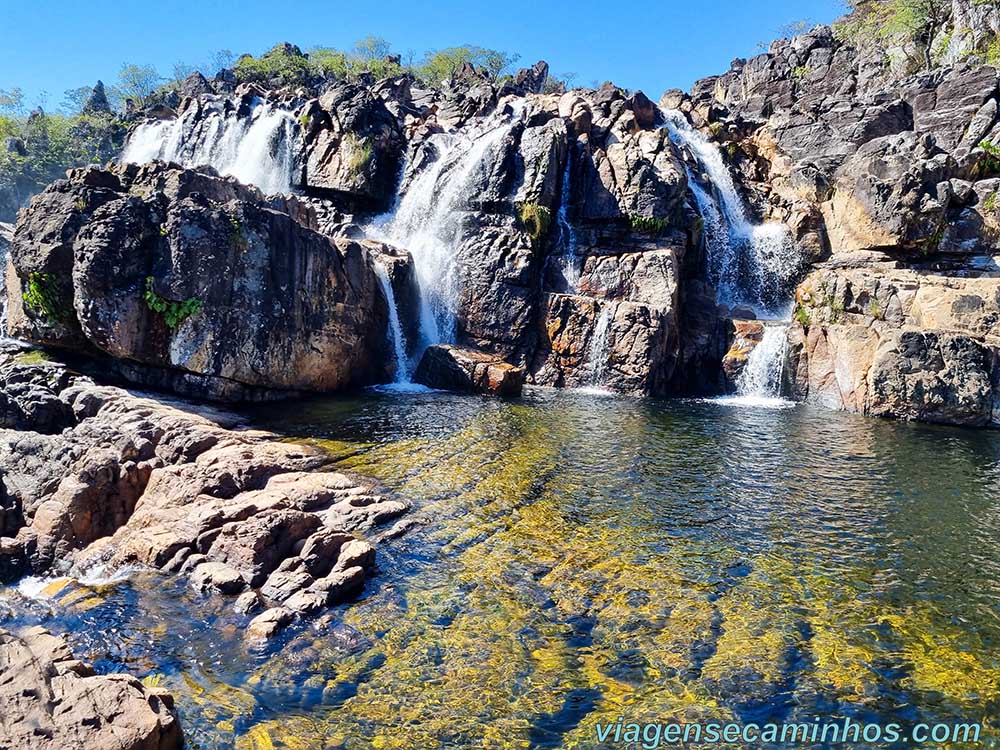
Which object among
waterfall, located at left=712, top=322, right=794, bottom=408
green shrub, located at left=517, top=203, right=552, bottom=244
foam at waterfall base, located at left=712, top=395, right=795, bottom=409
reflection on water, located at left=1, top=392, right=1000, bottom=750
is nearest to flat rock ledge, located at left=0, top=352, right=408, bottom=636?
reflection on water, located at left=1, top=392, right=1000, bottom=750

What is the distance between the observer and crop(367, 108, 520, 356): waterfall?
2694 centimetres

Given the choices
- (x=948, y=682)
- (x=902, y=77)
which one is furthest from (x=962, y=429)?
(x=902, y=77)

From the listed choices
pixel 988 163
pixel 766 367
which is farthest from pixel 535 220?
pixel 988 163

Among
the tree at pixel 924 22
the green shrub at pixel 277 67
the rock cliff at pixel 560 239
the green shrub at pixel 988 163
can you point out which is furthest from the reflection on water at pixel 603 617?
the green shrub at pixel 277 67

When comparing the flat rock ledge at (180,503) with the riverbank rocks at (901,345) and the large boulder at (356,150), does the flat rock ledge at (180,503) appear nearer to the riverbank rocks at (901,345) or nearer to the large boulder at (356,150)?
the riverbank rocks at (901,345)

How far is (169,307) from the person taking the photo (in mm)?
18094

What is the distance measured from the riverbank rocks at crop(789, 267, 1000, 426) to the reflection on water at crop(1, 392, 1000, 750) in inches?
257

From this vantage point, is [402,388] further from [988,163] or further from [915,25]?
[915,25]

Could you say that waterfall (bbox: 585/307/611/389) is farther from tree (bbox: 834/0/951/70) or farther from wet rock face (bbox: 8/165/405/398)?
tree (bbox: 834/0/951/70)

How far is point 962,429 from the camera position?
19797mm

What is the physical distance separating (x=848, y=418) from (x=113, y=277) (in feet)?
74.6

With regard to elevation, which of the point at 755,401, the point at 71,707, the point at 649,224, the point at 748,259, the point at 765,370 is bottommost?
the point at 71,707

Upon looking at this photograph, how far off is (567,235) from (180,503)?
21.8 meters

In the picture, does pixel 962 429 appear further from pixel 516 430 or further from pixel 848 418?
pixel 516 430
